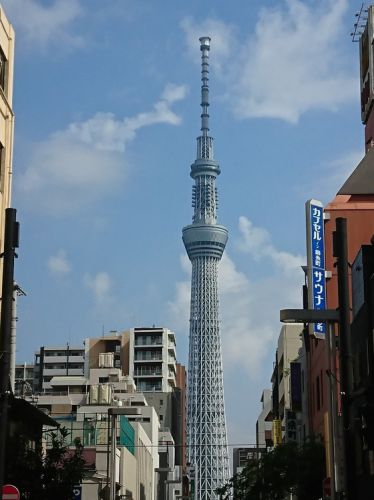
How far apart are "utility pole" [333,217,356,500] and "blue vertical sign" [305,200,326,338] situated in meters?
29.2

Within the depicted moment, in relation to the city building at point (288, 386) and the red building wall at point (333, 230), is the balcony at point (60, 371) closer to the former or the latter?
the city building at point (288, 386)

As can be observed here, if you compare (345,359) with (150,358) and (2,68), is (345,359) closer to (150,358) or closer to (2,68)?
(2,68)

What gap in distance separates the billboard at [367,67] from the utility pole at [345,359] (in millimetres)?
43843

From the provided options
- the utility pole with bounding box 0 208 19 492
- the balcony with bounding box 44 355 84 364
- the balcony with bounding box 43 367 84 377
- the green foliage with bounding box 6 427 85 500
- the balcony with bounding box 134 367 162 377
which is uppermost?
the balcony with bounding box 44 355 84 364

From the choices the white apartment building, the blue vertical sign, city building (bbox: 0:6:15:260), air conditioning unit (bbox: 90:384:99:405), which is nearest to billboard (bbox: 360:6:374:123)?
the blue vertical sign

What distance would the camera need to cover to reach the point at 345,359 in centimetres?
1683

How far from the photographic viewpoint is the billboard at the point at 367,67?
6078 centimetres

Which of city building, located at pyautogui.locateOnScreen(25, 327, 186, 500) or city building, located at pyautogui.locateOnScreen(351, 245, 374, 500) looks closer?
city building, located at pyautogui.locateOnScreen(351, 245, 374, 500)

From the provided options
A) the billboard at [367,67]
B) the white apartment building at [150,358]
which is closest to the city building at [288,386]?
the billboard at [367,67]

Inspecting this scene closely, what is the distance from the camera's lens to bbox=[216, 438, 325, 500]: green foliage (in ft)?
150

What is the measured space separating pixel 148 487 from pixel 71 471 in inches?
3534

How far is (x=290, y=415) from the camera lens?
235ft

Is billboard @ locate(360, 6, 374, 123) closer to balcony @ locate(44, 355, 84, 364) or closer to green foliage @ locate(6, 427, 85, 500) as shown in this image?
green foliage @ locate(6, 427, 85, 500)

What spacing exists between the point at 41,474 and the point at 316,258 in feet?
78.7
